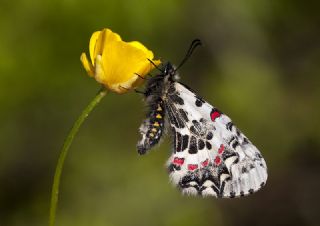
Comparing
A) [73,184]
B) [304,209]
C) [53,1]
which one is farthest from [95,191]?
[304,209]

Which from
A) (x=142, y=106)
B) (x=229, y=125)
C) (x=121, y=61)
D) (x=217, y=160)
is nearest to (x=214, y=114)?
(x=229, y=125)

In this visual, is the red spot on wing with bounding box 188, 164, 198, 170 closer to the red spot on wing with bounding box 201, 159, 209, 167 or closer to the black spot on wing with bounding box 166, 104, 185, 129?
Answer: the red spot on wing with bounding box 201, 159, 209, 167

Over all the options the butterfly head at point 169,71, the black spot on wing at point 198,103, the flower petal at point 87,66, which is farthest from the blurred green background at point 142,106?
the flower petal at point 87,66

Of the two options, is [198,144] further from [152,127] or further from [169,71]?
[169,71]

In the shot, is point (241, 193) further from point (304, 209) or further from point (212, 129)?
point (304, 209)

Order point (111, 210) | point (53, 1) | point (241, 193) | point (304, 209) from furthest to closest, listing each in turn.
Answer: point (304, 209)
point (111, 210)
point (53, 1)
point (241, 193)

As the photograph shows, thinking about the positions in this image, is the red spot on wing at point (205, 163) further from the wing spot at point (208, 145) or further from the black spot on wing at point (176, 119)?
the black spot on wing at point (176, 119)
